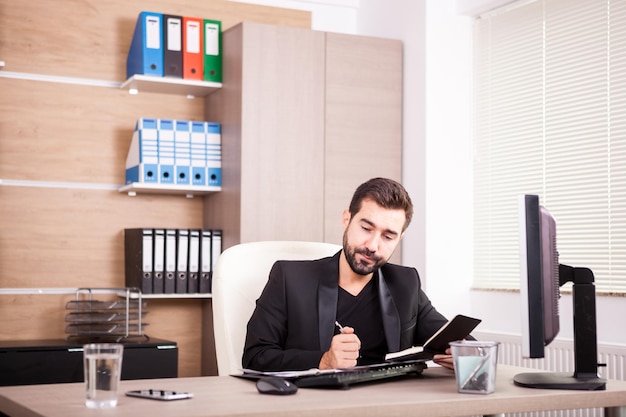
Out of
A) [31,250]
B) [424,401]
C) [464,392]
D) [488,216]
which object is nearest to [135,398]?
[424,401]

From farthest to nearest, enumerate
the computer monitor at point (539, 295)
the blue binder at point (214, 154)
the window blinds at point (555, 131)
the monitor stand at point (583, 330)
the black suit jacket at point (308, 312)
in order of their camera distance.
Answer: the blue binder at point (214, 154)
the window blinds at point (555, 131)
the black suit jacket at point (308, 312)
the monitor stand at point (583, 330)
the computer monitor at point (539, 295)

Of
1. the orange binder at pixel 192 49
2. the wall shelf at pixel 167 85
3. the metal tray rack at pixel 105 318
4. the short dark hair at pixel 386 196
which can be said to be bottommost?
the metal tray rack at pixel 105 318

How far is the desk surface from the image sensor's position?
5.10 feet

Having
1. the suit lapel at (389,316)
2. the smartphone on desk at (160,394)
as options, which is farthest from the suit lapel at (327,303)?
the smartphone on desk at (160,394)

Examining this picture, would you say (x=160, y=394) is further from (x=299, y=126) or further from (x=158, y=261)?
(x=299, y=126)

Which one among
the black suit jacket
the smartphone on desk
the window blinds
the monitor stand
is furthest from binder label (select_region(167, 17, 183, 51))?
the smartphone on desk

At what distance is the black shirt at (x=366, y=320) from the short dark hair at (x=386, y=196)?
0.23 metres

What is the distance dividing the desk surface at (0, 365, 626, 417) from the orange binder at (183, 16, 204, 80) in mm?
2456

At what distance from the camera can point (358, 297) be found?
8.54ft

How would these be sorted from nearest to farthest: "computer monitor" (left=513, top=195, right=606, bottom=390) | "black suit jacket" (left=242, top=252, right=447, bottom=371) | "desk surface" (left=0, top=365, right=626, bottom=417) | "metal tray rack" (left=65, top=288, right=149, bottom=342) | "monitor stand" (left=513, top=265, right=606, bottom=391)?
"desk surface" (left=0, top=365, right=626, bottom=417) → "computer monitor" (left=513, top=195, right=606, bottom=390) → "monitor stand" (left=513, top=265, right=606, bottom=391) → "black suit jacket" (left=242, top=252, right=447, bottom=371) → "metal tray rack" (left=65, top=288, right=149, bottom=342)

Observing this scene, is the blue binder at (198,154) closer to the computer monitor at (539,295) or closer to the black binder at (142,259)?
the black binder at (142,259)

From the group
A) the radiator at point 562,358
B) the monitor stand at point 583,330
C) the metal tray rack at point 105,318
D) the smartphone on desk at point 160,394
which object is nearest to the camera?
the smartphone on desk at point 160,394

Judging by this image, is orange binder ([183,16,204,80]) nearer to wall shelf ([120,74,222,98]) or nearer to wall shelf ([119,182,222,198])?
wall shelf ([120,74,222,98])

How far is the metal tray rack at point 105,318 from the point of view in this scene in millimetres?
3857
